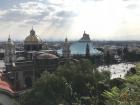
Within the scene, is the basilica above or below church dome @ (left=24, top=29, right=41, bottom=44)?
below

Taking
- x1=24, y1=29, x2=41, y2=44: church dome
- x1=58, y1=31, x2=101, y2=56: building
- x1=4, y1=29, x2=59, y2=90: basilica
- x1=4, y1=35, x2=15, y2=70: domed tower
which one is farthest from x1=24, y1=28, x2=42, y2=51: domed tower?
x1=58, y1=31, x2=101, y2=56: building

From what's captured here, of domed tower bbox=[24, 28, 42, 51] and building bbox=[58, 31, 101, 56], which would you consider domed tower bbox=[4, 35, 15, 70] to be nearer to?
domed tower bbox=[24, 28, 42, 51]

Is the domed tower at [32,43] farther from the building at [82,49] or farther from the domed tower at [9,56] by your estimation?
the building at [82,49]

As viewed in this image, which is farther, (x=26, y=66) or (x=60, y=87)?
(x=26, y=66)

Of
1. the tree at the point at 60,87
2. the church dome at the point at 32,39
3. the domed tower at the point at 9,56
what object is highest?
the church dome at the point at 32,39

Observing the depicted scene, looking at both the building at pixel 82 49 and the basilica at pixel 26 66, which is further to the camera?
the building at pixel 82 49

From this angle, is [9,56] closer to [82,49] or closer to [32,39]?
[32,39]

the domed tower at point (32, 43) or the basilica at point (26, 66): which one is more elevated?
the domed tower at point (32, 43)

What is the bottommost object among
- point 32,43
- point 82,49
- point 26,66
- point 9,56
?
point 82,49

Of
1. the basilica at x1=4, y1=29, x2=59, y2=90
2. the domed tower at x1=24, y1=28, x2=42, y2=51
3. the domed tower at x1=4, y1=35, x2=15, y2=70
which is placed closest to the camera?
the basilica at x1=4, y1=29, x2=59, y2=90

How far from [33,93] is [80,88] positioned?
360cm

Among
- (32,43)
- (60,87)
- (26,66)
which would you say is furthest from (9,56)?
(60,87)

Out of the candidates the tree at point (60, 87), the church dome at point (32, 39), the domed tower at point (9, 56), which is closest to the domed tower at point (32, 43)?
the church dome at point (32, 39)

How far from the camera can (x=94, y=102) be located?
25.0 ft
